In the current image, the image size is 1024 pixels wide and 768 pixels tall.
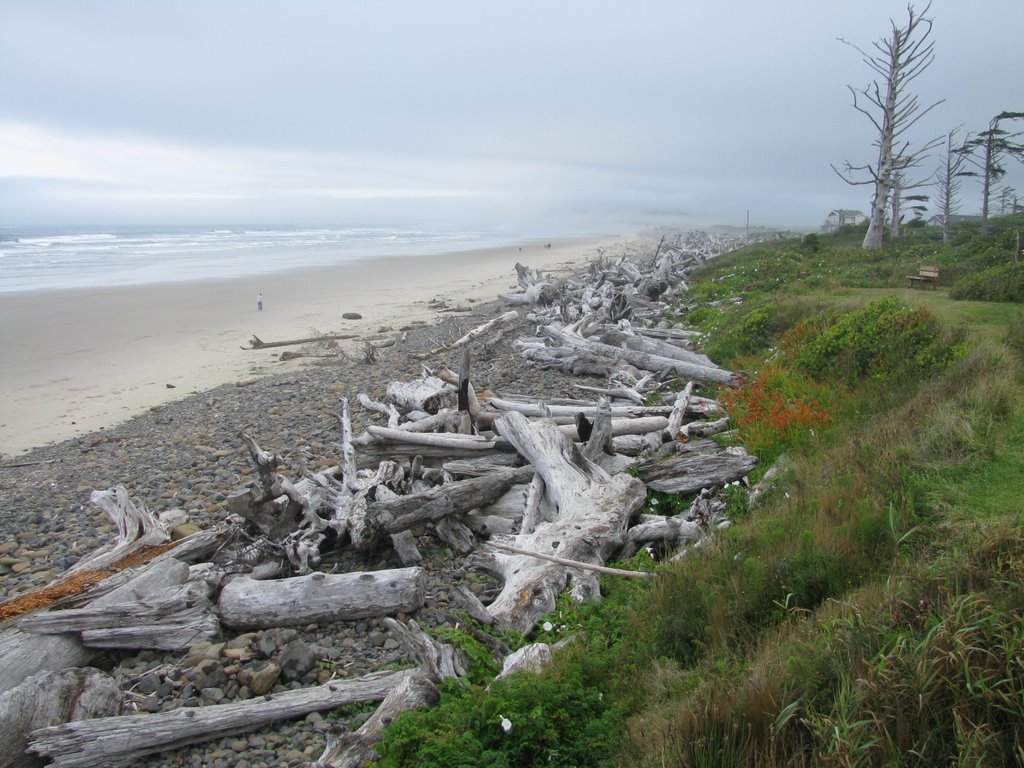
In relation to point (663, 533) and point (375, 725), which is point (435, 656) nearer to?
point (375, 725)

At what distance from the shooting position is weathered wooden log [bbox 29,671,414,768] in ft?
11.6

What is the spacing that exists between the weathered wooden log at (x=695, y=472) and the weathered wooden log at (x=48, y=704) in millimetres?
4809

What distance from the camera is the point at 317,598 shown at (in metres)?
4.87

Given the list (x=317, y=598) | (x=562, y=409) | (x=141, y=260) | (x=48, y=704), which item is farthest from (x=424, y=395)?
(x=141, y=260)

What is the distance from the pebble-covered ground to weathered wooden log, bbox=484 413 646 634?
44 centimetres

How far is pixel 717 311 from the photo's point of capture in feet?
52.4

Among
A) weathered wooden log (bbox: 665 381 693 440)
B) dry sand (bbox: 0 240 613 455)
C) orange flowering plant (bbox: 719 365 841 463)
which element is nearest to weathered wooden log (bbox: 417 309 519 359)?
→ dry sand (bbox: 0 240 613 455)

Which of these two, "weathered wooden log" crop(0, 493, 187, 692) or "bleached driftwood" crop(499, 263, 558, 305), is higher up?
"bleached driftwood" crop(499, 263, 558, 305)

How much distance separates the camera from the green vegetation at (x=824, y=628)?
8.13 ft

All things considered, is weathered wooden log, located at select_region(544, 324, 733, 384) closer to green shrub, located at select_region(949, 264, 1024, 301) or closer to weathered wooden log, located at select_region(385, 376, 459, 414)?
weathered wooden log, located at select_region(385, 376, 459, 414)

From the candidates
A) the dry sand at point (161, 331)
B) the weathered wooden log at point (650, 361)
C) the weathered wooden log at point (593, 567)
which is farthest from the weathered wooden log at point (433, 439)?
the dry sand at point (161, 331)

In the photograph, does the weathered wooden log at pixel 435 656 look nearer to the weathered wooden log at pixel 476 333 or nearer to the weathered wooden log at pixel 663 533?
the weathered wooden log at pixel 663 533

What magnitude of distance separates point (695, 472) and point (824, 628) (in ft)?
11.7

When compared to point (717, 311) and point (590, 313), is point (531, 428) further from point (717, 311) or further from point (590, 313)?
point (717, 311)
